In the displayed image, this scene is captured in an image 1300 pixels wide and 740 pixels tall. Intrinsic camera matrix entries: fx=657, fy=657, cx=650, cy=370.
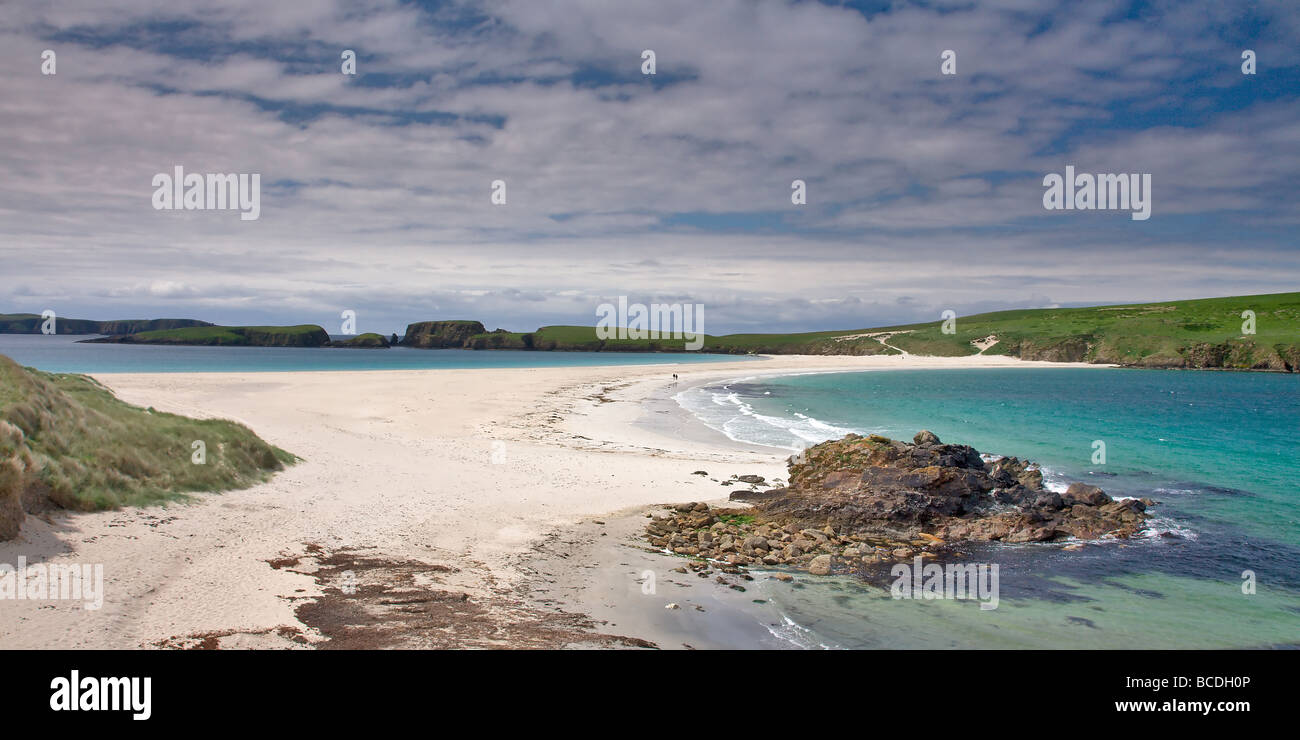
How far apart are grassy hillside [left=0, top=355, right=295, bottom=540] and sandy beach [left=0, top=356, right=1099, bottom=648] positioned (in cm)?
54

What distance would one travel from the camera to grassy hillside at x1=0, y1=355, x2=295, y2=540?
1033 centimetres

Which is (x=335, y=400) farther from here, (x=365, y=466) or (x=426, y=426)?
(x=365, y=466)

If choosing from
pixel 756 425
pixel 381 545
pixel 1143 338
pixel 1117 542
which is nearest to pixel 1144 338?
pixel 1143 338

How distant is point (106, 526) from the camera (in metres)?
10.5

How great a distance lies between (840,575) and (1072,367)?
392 feet

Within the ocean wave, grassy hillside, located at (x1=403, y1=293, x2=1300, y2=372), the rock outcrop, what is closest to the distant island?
grassy hillside, located at (x1=403, y1=293, x2=1300, y2=372)

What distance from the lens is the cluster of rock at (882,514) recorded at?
564 inches

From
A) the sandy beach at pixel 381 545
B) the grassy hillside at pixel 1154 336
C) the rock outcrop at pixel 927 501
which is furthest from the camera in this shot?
the grassy hillside at pixel 1154 336

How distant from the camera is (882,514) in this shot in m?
16.0

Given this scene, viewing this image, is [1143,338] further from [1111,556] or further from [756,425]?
[1111,556]

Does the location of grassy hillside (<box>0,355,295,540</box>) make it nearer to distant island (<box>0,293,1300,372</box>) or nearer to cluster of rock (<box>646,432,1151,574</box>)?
cluster of rock (<box>646,432,1151,574</box>)

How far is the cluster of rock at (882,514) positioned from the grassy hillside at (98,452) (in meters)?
10.1

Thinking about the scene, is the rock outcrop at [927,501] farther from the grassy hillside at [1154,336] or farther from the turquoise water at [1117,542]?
the grassy hillside at [1154,336]

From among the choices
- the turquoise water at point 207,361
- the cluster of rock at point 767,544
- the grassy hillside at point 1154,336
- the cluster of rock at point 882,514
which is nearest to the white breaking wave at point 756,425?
the cluster of rock at point 882,514
